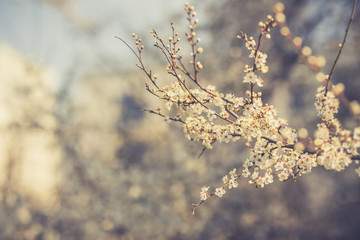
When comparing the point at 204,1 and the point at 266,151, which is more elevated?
the point at 204,1

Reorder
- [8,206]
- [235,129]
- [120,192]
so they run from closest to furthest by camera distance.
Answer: [235,129] < [120,192] < [8,206]

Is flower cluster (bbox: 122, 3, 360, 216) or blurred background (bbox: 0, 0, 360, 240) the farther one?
blurred background (bbox: 0, 0, 360, 240)

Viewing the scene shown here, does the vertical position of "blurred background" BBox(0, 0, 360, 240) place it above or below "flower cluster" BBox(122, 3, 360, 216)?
above

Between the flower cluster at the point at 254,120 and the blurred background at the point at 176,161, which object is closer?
the flower cluster at the point at 254,120

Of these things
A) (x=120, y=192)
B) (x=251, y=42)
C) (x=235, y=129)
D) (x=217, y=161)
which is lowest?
(x=235, y=129)

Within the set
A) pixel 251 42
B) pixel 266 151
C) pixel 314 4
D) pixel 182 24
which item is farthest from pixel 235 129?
pixel 314 4

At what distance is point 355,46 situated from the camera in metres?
7.27

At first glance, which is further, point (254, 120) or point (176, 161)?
point (176, 161)

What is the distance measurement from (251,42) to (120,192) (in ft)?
A: 20.6

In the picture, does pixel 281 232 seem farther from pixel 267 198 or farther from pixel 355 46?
pixel 355 46

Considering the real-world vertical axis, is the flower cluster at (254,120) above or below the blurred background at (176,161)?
below

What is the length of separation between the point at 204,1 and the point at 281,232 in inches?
300

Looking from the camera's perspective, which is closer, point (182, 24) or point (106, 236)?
point (106, 236)

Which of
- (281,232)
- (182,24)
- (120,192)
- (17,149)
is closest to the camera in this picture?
(281,232)
